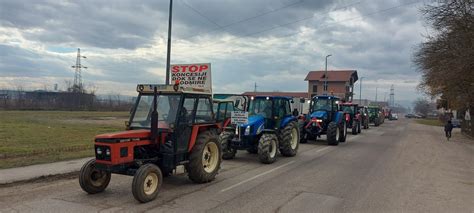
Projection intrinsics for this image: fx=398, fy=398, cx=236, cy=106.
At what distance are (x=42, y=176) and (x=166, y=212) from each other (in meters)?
4.23

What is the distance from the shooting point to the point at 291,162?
1282cm

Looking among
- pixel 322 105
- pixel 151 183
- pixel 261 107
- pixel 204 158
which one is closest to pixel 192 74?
pixel 261 107

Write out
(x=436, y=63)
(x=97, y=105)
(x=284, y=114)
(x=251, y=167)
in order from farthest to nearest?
(x=97, y=105)
(x=436, y=63)
(x=284, y=114)
(x=251, y=167)

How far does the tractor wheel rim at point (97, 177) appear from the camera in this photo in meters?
7.72

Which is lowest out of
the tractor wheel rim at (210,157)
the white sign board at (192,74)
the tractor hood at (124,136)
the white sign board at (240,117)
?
the tractor wheel rim at (210,157)

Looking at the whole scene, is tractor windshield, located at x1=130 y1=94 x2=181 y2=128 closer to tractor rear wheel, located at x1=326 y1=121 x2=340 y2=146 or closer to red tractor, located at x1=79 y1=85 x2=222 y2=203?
red tractor, located at x1=79 y1=85 x2=222 y2=203

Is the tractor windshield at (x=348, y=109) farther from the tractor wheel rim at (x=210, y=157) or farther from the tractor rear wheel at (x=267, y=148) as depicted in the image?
the tractor wheel rim at (x=210, y=157)

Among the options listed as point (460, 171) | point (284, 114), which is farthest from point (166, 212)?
point (460, 171)

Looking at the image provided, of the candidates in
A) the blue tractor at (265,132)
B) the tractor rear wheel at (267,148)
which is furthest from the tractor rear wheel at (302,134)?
the tractor rear wheel at (267,148)

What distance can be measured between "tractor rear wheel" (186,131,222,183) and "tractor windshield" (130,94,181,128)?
36.1 inches

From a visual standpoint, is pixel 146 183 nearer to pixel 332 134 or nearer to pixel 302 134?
pixel 332 134

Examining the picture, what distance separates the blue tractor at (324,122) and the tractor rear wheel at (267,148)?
21.8 ft

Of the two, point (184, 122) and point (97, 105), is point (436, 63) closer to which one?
point (184, 122)

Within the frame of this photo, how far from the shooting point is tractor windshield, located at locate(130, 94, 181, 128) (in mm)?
8133
